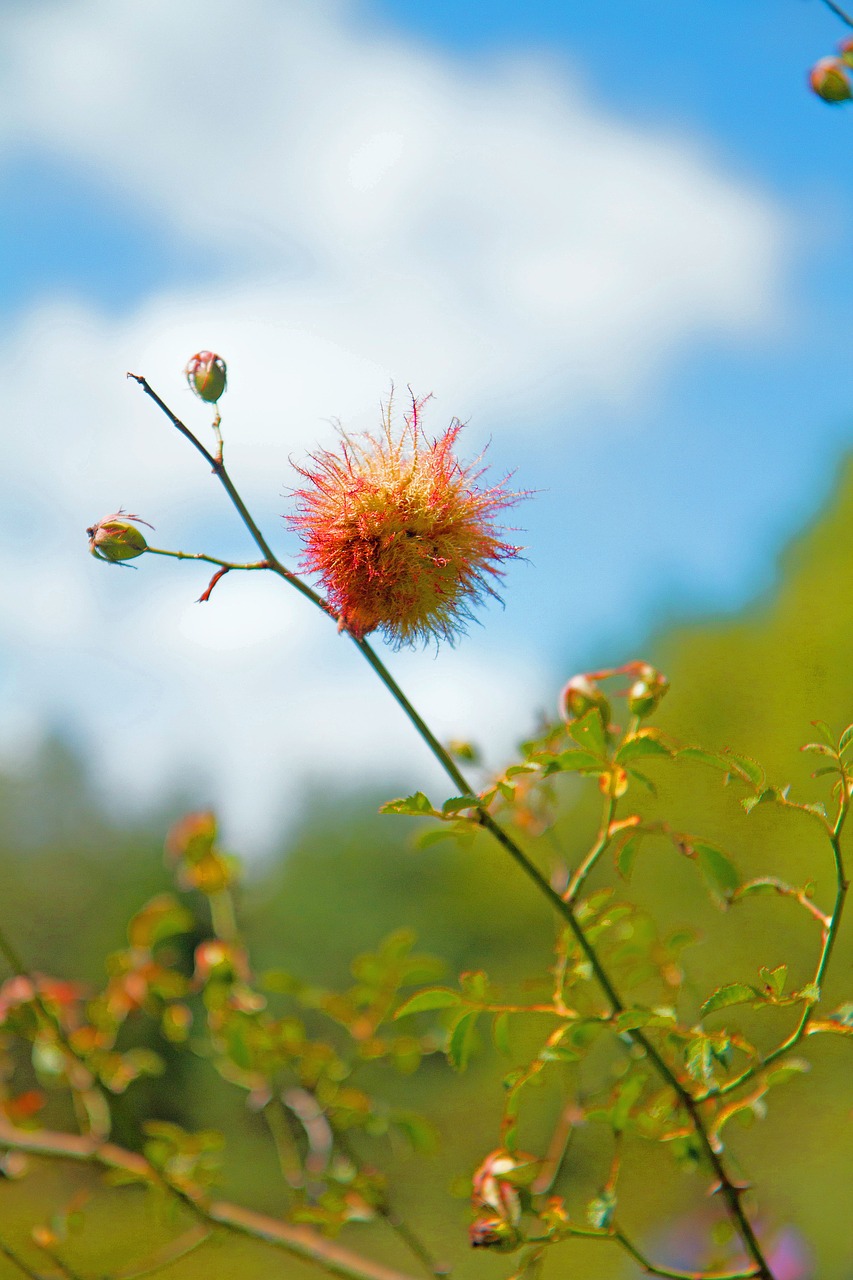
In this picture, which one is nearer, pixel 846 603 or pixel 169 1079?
pixel 846 603

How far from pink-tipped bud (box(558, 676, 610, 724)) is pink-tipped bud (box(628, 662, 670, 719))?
0.03 metres

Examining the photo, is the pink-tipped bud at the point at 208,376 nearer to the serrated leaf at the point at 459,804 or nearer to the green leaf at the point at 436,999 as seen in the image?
the serrated leaf at the point at 459,804

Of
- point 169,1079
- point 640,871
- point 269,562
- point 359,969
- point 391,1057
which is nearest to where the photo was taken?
point 269,562

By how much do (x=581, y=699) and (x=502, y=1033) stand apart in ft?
1.16

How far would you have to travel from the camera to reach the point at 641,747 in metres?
0.99

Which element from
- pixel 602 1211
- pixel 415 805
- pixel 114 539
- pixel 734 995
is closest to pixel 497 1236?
pixel 602 1211

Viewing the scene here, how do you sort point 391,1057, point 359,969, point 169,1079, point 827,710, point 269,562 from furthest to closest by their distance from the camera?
point 169,1079 < point 827,710 < point 391,1057 < point 359,969 < point 269,562

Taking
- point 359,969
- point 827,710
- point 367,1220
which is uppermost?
point 827,710

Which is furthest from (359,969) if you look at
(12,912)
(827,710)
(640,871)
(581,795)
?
(12,912)

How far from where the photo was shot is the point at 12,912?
20.6m

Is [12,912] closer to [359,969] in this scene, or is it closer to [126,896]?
[126,896]

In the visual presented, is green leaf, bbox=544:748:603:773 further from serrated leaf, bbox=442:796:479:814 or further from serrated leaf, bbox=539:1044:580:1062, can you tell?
serrated leaf, bbox=539:1044:580:1062

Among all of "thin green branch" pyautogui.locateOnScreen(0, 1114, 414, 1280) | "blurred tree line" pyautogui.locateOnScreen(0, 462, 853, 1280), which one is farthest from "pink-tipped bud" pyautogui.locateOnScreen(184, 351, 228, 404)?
"blurred tree line" pyautogui.locateOnScreen(0, 462, 853, 1280)

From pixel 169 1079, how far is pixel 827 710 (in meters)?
12.9
